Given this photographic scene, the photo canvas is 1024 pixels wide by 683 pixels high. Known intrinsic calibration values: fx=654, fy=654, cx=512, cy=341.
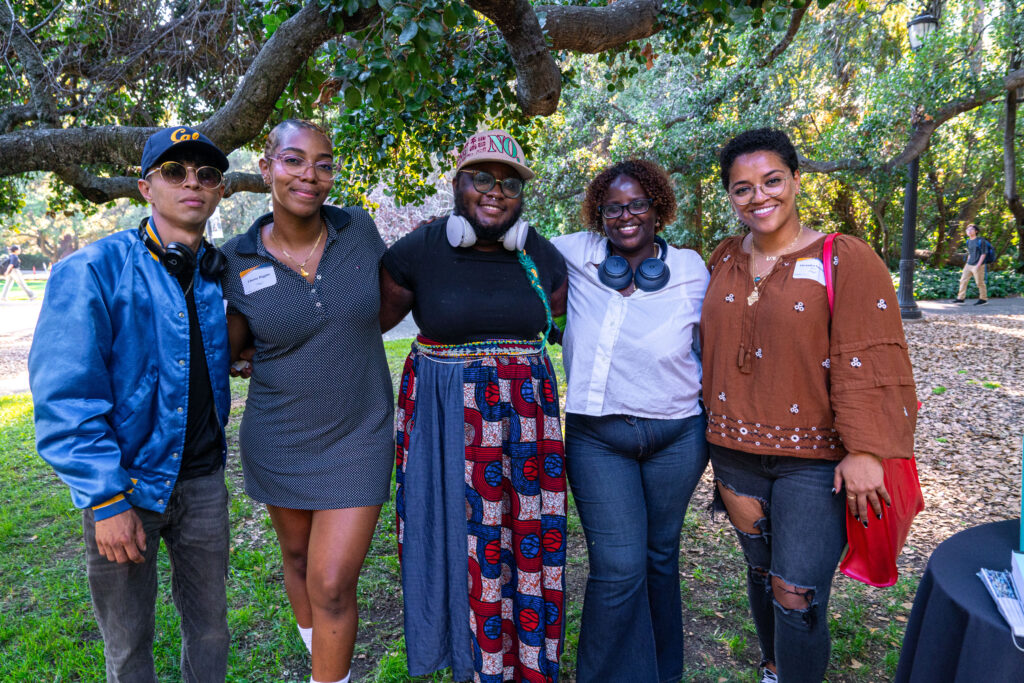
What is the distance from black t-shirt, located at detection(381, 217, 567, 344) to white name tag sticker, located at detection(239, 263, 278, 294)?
47 centimetres

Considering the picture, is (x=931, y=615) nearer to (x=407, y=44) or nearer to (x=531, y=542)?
(x=531, y=542)

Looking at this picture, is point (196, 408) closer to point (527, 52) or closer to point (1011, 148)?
point (527, 52)

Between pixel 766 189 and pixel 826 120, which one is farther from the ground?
pixel 826 120

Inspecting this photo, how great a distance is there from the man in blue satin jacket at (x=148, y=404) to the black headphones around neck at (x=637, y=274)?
1.49 m

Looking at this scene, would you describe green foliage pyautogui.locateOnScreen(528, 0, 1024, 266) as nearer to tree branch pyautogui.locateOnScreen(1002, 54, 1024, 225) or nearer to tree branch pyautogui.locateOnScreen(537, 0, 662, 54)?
tree branch pyautogui.locateOnScreen(1002, 54, 1024, 225)

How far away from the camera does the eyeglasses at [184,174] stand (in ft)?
7.33

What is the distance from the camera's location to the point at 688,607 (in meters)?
3.69

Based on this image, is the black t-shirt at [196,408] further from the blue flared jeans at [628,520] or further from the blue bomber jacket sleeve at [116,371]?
the blue flared jeans at [628,520]

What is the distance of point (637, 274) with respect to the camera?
2715 mm

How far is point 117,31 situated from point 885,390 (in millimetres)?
6712

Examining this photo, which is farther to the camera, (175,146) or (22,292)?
(22,292)

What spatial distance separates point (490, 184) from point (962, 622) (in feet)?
6.98

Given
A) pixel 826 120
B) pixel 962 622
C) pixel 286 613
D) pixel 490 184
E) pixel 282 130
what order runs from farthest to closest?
1. pixel 826 120
2. pixel 286 613
3. pixel 490 184
4. pixel 282 130
5. pixel 962 622

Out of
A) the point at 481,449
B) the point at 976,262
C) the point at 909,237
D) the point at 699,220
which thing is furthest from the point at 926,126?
the point at 481,449
